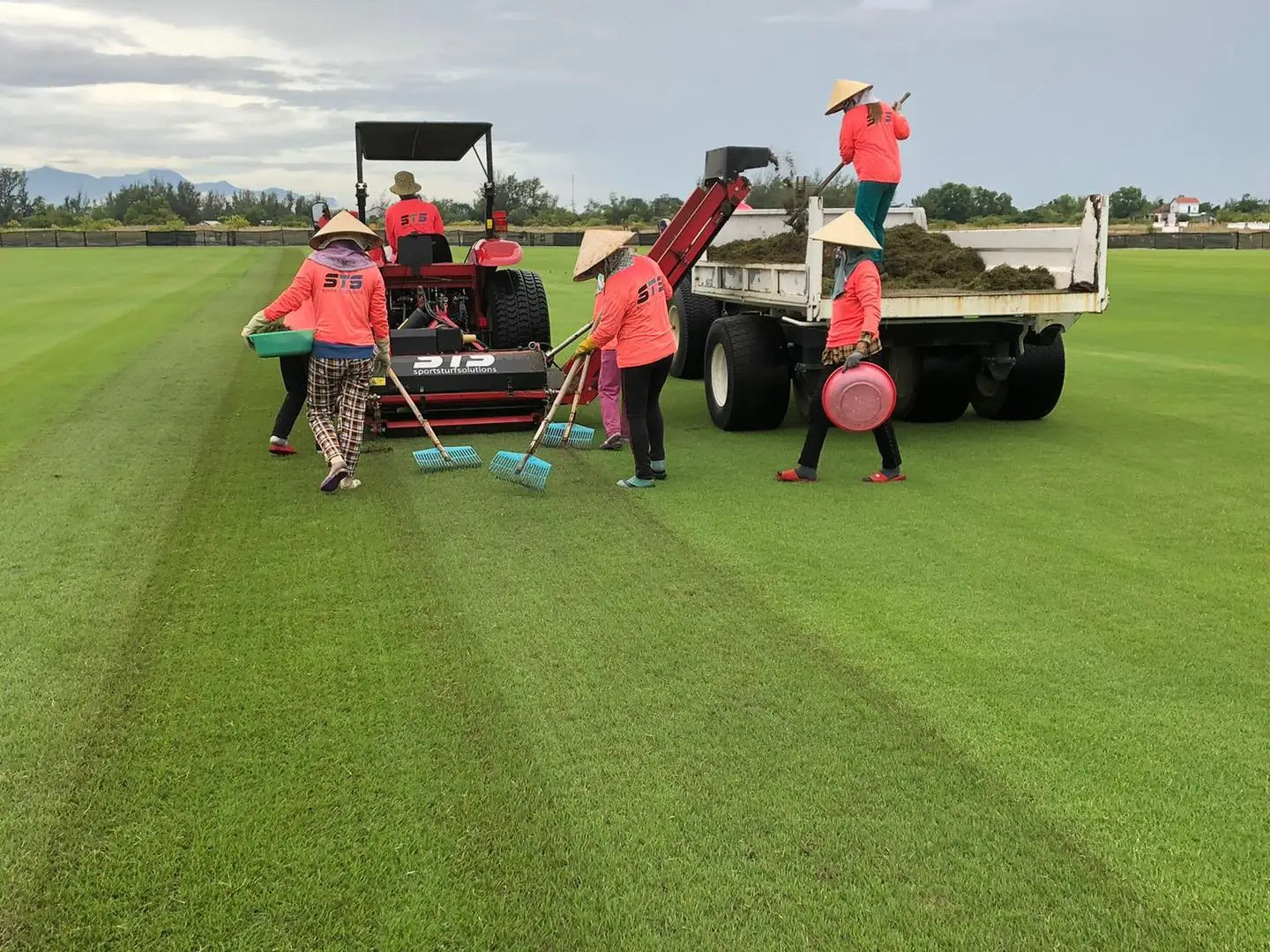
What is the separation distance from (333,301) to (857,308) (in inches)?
119

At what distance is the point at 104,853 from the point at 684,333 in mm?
8361

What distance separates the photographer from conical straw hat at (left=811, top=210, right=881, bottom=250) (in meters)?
6.41

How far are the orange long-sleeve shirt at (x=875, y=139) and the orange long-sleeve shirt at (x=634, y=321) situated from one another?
1955mm

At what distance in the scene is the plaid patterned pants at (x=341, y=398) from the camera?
677 centimetres

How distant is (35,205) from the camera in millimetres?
94062

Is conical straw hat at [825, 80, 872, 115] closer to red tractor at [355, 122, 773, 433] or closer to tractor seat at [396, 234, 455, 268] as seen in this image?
red tractor at [355, 122, 773, 433]

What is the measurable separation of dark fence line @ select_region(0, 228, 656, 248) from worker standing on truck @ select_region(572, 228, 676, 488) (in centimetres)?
4433

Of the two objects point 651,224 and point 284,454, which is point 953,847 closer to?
point 284,454

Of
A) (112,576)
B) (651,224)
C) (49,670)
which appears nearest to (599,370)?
(112,576)

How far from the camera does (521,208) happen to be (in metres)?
64.3

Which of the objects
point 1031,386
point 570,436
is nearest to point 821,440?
point 570,436

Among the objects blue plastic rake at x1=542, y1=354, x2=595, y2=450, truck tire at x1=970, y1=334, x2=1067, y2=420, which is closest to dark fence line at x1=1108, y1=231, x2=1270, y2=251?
truck tire at x1=970, y1=334, x2=1067, y2=420

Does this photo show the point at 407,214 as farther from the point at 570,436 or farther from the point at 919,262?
the point at 919,262

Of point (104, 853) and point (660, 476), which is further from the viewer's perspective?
point (660, 476)
